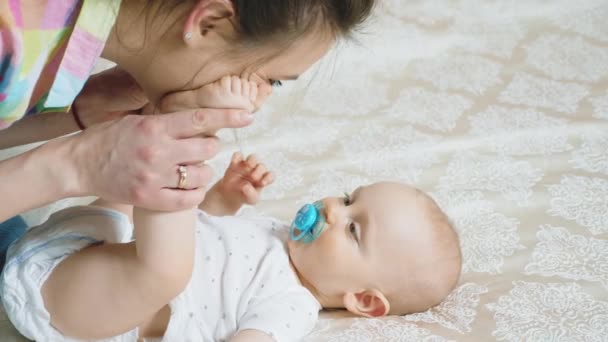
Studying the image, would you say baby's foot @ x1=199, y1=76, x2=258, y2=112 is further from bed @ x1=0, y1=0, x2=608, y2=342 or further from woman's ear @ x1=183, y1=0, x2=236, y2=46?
bed @ x1=0, y1=0, x2=608, y2=342

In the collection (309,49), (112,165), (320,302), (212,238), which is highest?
(309,49)

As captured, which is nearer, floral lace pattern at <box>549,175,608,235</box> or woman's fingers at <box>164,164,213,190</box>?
woman's fingers at <box>164,164,213,190</box>

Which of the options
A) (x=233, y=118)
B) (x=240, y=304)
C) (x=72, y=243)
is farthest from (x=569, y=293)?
(x=72, y=243)

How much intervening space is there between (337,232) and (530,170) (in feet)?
1.68

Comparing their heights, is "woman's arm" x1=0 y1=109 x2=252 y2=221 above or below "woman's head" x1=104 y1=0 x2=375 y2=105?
below

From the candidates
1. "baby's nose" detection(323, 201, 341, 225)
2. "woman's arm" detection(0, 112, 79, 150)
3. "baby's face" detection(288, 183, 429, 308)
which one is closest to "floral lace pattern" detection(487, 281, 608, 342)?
"baby's face" detection(288, 183, 429, 308)

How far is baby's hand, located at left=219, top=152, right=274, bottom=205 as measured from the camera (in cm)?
132

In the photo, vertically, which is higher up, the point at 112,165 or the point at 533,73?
the point at 112,165

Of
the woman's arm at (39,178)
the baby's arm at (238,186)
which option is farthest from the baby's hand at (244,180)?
the woman's arm at (39,178)

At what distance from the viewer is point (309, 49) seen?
0.93 meters

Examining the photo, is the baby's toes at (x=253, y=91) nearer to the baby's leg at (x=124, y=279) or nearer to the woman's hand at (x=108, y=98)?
the baby's leg at (x=124, y=279)

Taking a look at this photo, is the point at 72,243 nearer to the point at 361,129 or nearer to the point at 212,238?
the point at 212,238

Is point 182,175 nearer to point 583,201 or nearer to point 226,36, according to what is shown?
point 226,36

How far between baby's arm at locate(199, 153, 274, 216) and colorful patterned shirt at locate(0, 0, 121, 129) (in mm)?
423
